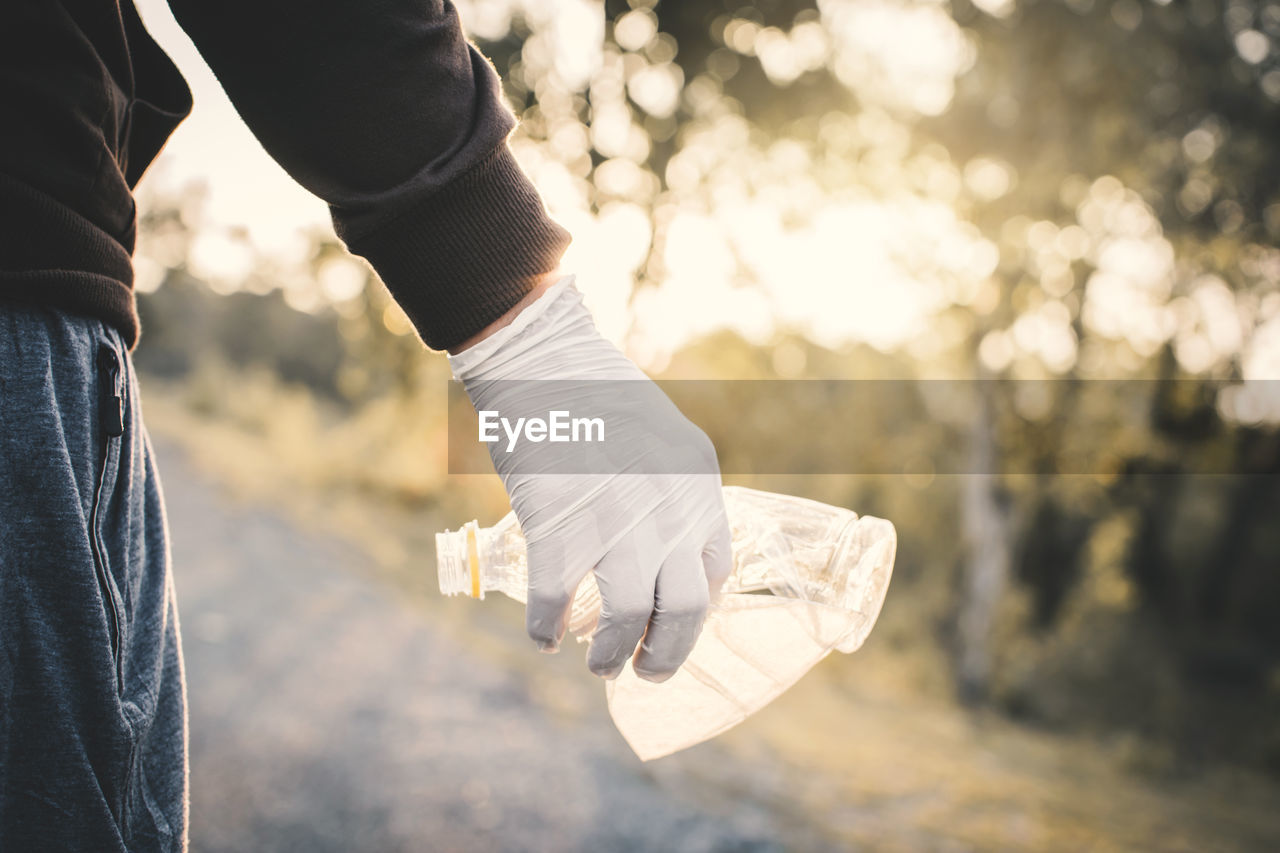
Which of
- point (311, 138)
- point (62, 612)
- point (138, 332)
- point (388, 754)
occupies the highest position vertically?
point (311, 138)

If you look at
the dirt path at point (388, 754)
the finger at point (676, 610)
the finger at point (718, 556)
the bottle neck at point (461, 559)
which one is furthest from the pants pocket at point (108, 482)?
the dirt path at point (388, 754)

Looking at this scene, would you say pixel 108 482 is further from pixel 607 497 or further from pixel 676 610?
pixel 676 610

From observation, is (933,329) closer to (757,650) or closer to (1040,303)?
(1040,303)

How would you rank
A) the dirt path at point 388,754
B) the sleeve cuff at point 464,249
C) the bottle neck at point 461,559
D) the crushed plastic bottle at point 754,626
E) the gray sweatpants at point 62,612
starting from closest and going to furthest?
the gray sweatpants at point 62,612 → the sleeve cuff at point 464,249 → the bottle neck at point 461,559 → the crushed plastic bottle at point 754,626 → the dirt path at point 388,754

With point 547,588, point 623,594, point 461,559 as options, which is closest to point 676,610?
point 623,594

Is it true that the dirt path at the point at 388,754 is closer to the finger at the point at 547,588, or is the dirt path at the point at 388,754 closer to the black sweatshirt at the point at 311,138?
the finger at the point at 547,588

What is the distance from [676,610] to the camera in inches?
42.0

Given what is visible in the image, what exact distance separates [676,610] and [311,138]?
0.83 meters

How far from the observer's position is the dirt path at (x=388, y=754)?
314 cm

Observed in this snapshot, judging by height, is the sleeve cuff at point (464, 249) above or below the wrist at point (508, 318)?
above

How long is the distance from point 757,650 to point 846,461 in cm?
1796

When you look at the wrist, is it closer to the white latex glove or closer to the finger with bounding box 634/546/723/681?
the white latex glove

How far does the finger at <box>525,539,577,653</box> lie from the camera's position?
1052 millimetres

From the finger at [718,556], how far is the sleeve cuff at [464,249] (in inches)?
19.5
